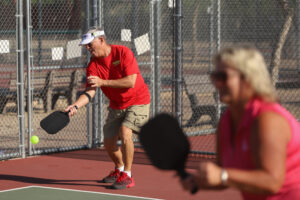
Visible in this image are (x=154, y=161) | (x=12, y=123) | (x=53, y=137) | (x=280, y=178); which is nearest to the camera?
(x=280, y=178)

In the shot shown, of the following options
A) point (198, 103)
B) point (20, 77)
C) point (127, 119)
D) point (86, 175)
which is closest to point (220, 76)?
point (127, 119)

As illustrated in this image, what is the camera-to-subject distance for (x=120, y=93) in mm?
7895

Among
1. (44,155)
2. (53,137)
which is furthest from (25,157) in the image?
(53,137)

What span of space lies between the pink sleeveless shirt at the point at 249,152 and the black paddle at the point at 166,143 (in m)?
0.20

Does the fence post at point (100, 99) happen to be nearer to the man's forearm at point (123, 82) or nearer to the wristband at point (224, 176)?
the man's forearm at point (123, 82)

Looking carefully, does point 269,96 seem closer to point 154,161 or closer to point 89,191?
point 154,161

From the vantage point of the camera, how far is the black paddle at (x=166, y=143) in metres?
3.05

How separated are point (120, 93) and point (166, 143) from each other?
4.82 m

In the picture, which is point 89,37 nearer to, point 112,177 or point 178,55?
point 112,177

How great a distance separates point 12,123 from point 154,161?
35.1ft

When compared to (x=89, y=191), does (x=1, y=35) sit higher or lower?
higher

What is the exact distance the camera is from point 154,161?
315cm

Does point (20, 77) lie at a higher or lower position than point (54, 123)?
higher

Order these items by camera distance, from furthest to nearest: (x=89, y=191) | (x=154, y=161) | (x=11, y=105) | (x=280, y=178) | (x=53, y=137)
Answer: (x=11, y=105), (x=53, y=137), (x=89, y=191), (x=154, y=161), (x=280, y=178)
